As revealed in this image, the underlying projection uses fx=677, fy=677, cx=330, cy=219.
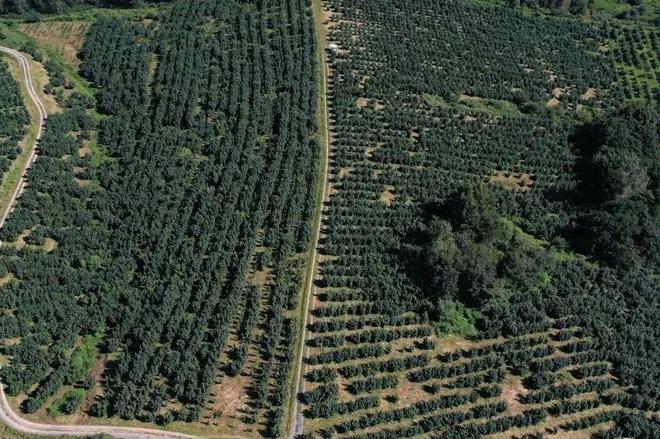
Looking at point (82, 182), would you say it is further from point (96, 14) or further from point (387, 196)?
point (96, 14)

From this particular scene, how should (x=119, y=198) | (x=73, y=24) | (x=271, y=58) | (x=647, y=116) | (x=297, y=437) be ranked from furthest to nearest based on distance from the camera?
(x=73, y=24) < (x=271, y=58) < (x=647, y=116) < (x=119, y=198) < (x=297, y=437)

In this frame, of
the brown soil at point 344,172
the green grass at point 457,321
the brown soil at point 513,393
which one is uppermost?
the brown soil at point 344,172

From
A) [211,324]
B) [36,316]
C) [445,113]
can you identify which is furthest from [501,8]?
[36,316]

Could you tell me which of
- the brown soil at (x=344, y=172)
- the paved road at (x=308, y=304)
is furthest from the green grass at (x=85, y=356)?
the brown soil at (x=344, y=172)

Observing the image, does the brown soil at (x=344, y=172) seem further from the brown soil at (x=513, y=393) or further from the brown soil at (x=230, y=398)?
the brown soil at (x=513, y=393)

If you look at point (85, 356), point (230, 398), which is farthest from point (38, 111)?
point (230, 398)

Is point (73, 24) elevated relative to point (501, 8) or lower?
lower

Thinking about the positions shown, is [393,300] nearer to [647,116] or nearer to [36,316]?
[36,316]
